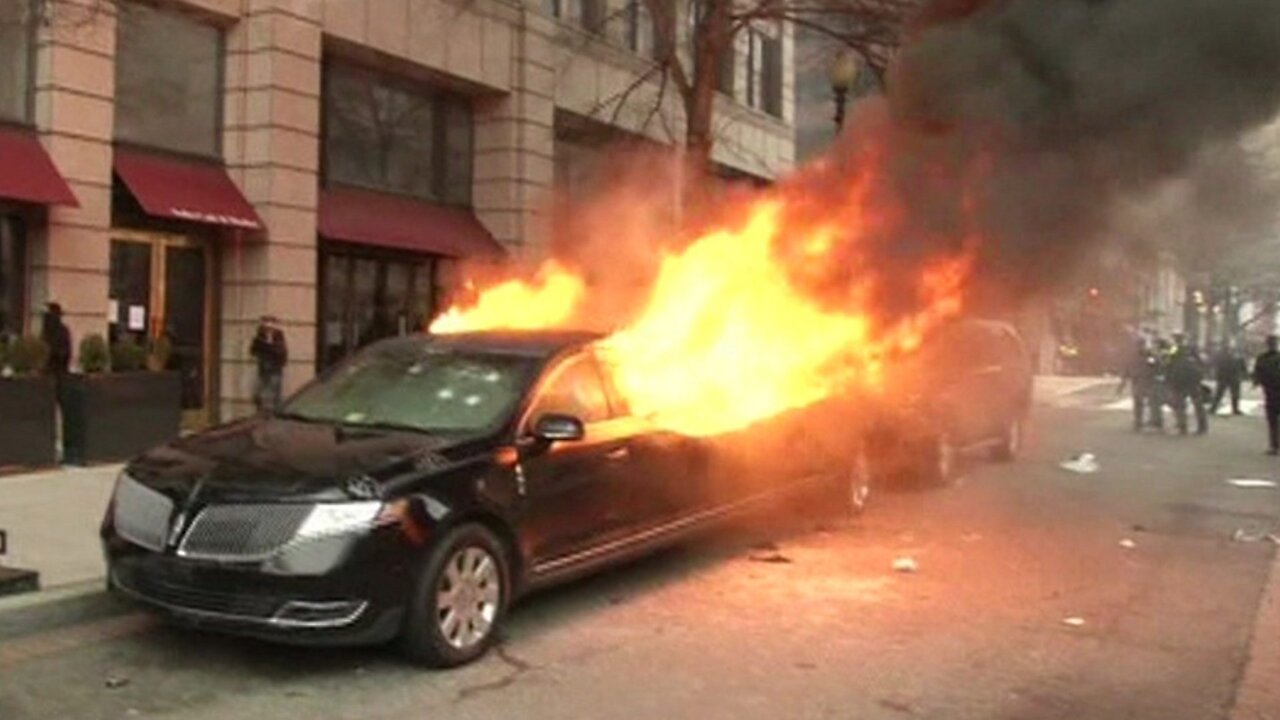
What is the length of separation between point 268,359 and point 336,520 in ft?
31.7

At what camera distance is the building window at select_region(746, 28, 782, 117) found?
27.0 meters

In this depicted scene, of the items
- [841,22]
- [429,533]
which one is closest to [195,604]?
[429,533]

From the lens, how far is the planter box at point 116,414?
37.2 feet

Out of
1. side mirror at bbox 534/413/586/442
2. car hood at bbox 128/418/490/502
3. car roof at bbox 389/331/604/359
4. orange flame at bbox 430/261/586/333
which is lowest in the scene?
car hood at bbox 128/418/490/502

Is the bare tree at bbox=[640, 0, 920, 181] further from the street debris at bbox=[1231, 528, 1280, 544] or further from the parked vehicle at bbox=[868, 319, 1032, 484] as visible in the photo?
the street debris at bbox=[1231, 528, 1280, 544]

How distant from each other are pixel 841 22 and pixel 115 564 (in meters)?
13.6

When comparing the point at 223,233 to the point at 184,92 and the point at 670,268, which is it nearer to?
the point at 184,92

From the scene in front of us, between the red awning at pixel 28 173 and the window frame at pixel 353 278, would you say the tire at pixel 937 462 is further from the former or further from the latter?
the red awning at pixel 28 173

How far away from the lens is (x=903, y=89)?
8.38m

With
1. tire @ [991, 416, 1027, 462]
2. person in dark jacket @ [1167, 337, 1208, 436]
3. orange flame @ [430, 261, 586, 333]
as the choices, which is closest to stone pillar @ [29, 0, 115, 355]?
orange flame @ [430, 261, 586, 333]

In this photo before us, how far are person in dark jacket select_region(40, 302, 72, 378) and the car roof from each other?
20.0ft

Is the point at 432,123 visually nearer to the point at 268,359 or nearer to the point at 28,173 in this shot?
the point at 268,359

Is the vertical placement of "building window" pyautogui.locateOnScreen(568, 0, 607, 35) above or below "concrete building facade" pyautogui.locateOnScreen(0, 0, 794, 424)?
above

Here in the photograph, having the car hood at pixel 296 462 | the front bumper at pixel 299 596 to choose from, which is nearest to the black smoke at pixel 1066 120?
the car hood at pixel 296 462
